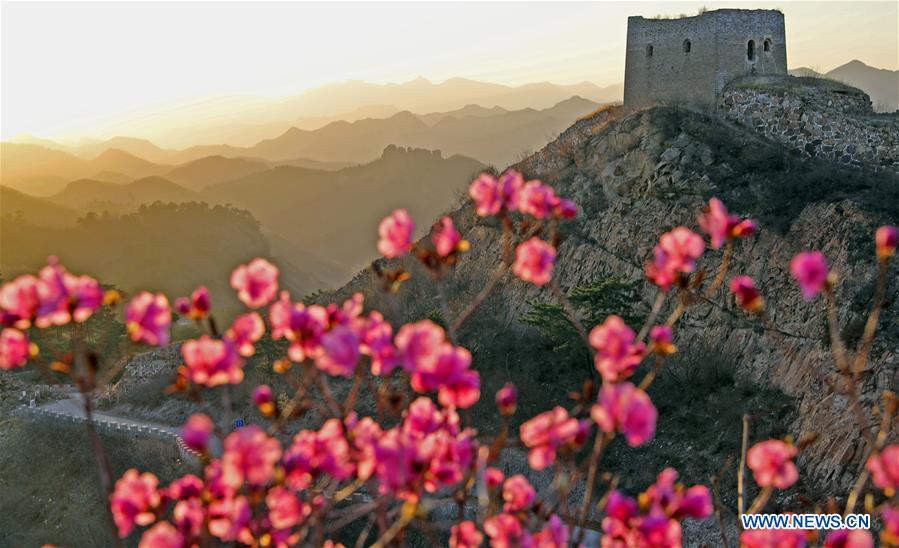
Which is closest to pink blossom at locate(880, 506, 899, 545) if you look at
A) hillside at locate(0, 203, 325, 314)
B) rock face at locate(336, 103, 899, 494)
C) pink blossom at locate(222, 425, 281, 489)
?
pink blossom at locate(222, 425, 281, 489)

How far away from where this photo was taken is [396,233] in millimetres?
4910

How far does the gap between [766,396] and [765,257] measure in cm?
405

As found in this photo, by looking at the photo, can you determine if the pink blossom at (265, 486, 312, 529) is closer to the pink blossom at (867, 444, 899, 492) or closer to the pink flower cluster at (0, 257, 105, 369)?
the pink flower cluster at (0, 257, 105, 369)

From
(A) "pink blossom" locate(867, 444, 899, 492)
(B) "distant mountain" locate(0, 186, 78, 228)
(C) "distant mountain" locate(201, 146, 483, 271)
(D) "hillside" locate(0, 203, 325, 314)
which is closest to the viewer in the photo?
(A) "pink blossom" locate(867, 444, 899, 492)

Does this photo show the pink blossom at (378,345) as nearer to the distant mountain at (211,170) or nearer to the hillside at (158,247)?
the hillside at (158,247)

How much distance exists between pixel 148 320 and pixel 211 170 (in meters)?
144

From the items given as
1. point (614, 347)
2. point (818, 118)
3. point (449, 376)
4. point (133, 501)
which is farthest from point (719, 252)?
point (133, 501)

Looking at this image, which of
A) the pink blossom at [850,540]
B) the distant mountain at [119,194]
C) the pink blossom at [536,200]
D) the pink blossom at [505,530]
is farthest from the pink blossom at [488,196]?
the distant mountain at [119,194]

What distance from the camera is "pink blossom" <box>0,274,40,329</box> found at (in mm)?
4188

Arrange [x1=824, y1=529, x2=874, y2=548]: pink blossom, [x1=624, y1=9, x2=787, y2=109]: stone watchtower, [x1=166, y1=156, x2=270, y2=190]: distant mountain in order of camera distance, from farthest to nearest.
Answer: [x1=166, y1=156, x2=270, y2=190]: distant mountain < [x1=624, y1=9, x2=787, y2=109]: stone watchtower < [x1=824, y1=529, x2=874, y2=548]: pink blossom

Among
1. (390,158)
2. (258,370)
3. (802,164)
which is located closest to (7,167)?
(390,158)

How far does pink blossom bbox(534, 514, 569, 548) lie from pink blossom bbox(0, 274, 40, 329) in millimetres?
2757

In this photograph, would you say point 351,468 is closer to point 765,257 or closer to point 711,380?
point 711,380

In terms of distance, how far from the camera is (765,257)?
2181 centimetres
